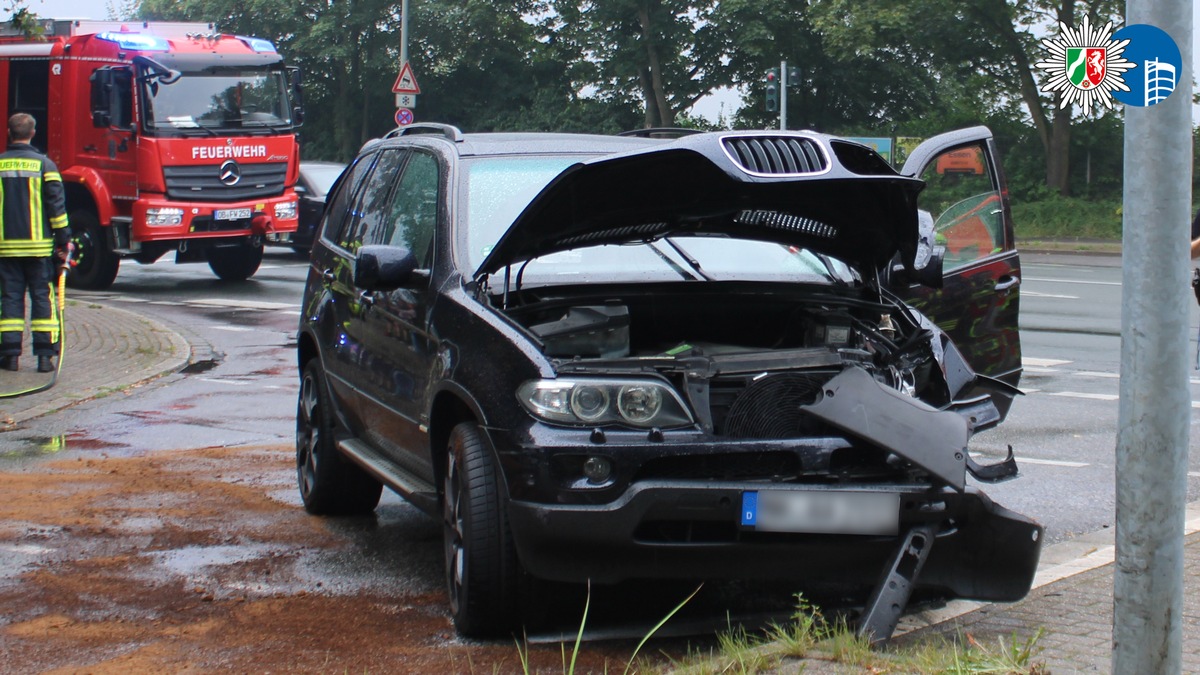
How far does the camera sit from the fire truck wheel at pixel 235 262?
67.3 feet

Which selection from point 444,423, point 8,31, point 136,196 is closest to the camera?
point 444,423

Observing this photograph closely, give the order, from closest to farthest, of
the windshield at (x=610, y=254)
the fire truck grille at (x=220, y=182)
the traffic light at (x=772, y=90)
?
1. the windshield at (x=610, y=254)
2. the fire truck grille at (x=220, y=182)
3. the traffic light at (x=772, y=90)

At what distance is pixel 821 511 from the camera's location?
4.51 metres

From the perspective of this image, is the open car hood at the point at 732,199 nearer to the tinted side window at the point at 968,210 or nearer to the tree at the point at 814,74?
the tinted side window at the point at 968,210

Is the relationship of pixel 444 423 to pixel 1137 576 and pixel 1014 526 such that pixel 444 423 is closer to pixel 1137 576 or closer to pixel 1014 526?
pixel 1014 526

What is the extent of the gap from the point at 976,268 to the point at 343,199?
10.5ft

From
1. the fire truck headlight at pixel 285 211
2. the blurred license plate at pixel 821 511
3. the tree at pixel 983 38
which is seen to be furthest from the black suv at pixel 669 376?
the tree at pixel 983 38

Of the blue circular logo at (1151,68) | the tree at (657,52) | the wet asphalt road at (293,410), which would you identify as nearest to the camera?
the blue circular logo at (1151,68)

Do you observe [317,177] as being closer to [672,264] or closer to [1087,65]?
[672,264]

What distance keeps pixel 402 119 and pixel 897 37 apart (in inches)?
587

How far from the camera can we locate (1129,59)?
3.30 meters

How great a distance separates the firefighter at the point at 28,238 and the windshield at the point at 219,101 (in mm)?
7548

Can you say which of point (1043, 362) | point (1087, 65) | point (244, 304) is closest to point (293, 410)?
point (1043, 362)

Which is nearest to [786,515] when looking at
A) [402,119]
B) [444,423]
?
[444,423]
